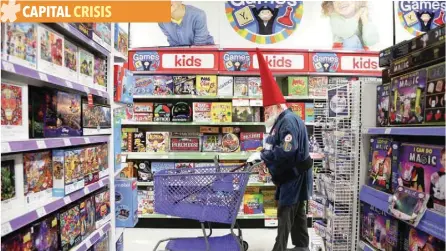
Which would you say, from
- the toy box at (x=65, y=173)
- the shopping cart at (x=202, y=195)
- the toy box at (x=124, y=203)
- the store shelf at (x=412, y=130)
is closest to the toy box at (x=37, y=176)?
the toy box at (x=65, y=173)

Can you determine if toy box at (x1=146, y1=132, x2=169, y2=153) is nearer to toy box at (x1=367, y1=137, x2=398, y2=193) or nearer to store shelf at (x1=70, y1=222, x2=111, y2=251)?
store shelf at (x1=70, y1=222, x2=111, y2=251)

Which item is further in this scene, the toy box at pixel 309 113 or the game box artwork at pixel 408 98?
the toy box at pixel 309 113

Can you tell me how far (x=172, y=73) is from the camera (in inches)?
183

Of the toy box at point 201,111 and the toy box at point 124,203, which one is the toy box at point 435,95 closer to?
the toy box at point 124,203

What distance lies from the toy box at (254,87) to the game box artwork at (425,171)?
271 centimetres

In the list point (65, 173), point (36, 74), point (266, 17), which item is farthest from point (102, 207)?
point (266, 17)

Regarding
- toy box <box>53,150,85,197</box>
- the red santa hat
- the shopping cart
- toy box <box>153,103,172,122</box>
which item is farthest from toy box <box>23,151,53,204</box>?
toy box <box>153,103,172,122</box>

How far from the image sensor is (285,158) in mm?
2916

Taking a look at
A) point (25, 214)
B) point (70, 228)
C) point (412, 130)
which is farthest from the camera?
point (70, 228)

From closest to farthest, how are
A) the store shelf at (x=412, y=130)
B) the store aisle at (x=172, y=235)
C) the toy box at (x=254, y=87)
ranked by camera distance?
the store shelf at (x=412, y=130), the store aisle at (x=172, y=235), the toy box at (x=254, y=87)

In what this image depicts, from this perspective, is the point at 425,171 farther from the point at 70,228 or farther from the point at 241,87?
the point at 241,87

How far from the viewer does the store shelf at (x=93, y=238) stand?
2238 millimetres

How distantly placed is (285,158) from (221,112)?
183cm

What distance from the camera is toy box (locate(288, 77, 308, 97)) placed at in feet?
15.2
